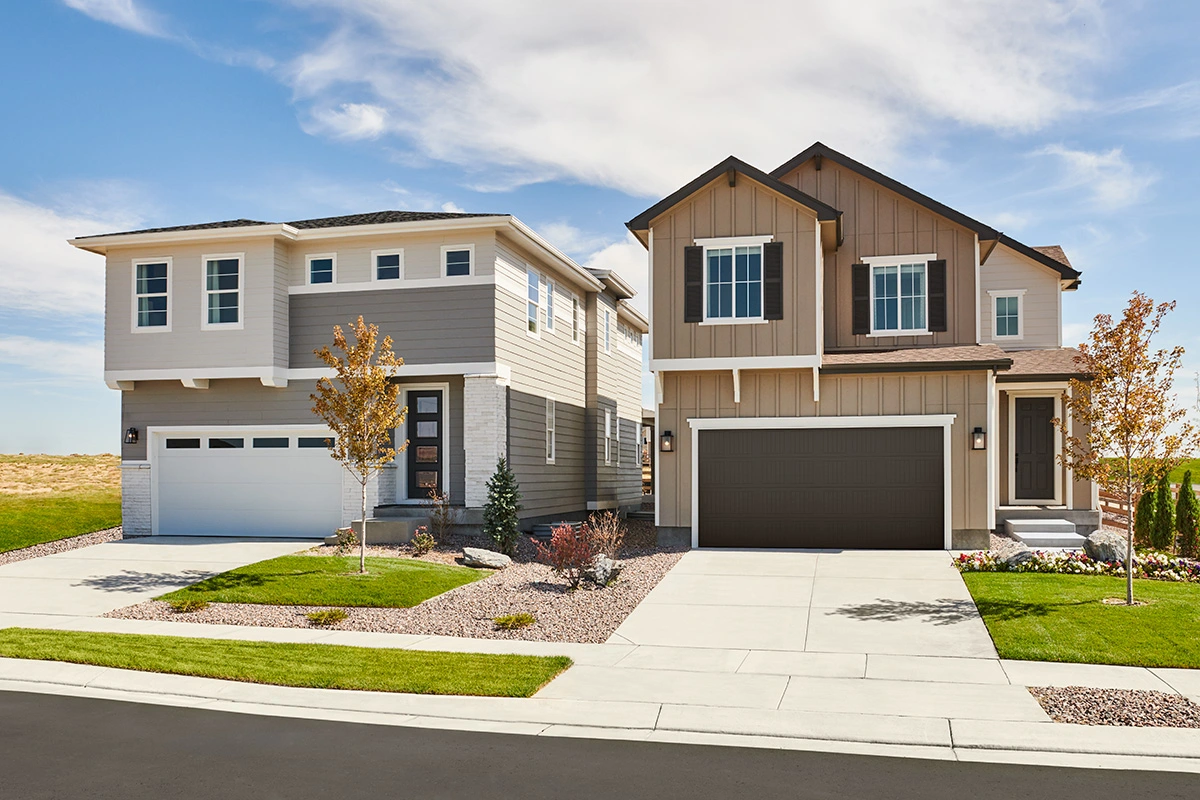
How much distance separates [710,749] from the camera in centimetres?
761

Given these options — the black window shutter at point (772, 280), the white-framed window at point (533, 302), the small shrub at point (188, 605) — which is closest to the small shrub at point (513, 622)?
the small shrub at point (188, 605)

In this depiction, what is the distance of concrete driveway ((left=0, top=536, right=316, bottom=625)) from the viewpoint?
14430 millimetres

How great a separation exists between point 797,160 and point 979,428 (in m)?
6.65

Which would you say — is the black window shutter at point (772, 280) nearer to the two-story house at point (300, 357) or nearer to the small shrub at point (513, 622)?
the two-story house at point (300, 357)

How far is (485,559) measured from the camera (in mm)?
16656

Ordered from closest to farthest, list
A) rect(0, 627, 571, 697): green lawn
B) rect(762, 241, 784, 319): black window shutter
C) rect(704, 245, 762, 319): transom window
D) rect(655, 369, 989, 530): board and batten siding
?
rect(0, 627, 571, 697): green lawn < rect(655, 369, 989, 530): board and batten siding < rect(762, 241, 784, 319): black window shutter < rect(704, 245, 762, 319): transom window

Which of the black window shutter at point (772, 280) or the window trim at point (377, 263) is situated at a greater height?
the window trim at point (377, 263)

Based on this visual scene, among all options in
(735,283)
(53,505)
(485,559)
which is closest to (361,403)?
(485,559)

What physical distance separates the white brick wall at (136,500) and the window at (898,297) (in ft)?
51.4

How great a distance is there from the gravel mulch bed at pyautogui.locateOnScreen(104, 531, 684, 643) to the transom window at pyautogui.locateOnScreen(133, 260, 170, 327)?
28.5 feet

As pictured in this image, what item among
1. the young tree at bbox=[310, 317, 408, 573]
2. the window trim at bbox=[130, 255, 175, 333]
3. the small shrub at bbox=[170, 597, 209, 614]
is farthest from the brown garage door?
the window trim at bbox=[130, 255, 175, 333]

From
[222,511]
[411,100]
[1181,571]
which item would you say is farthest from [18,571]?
[1181,571]

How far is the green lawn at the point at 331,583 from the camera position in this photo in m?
14.1

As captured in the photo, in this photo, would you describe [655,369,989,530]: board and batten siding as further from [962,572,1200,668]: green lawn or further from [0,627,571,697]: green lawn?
[0,627,571,697]: green lawn
